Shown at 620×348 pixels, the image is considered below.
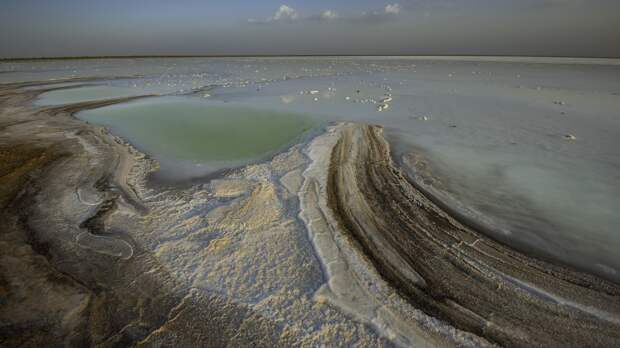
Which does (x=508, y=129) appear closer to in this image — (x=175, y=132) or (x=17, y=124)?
(x=175, y=132)

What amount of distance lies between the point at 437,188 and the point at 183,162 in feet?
14.5

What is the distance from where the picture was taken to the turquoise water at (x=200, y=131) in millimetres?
5695

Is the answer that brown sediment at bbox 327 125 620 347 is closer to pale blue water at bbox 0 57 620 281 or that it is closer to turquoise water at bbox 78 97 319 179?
pale blue water at bbox 0 57 620 281

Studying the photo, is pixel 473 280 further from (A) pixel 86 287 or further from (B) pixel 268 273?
(A) pixel 86 287

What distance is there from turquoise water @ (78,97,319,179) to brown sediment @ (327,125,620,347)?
2.70 meters

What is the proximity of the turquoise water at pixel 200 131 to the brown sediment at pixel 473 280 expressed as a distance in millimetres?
2699

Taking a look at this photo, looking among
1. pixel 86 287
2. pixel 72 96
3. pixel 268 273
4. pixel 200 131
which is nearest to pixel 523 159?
pixel 268 273

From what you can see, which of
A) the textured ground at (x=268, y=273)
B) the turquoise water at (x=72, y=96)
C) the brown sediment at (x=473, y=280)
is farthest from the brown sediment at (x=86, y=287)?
the turquoise water at (x=72, y=96)

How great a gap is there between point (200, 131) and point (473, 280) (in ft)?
22.8

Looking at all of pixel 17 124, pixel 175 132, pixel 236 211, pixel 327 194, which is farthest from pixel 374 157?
pixel 17 124

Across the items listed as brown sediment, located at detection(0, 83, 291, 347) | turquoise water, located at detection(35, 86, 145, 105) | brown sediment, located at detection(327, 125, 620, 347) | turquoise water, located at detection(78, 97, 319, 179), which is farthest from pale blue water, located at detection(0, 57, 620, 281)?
turquoise water, located at detection(35, 86, 145, 105)

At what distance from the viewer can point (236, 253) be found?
120 inches

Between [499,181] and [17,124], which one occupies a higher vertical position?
[17,124]

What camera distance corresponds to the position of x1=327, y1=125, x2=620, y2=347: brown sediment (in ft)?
7.43
